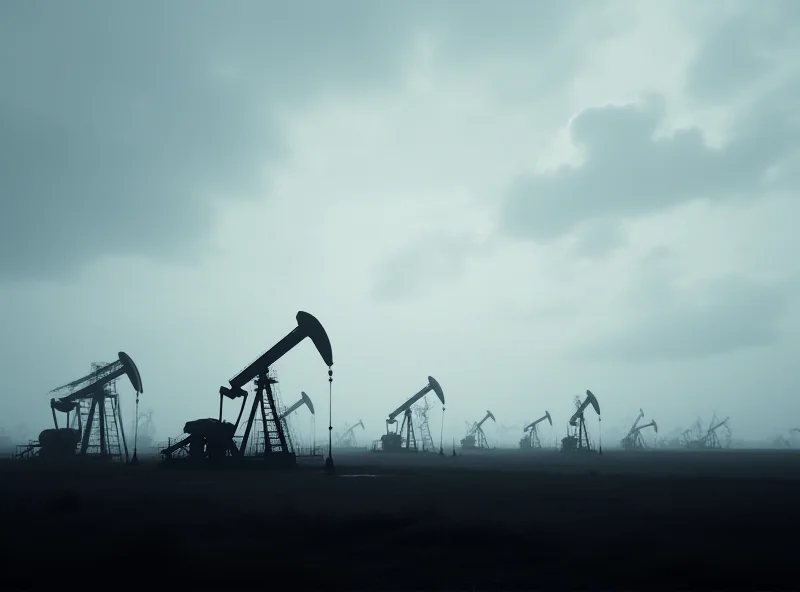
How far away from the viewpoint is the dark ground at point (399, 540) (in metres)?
12.4

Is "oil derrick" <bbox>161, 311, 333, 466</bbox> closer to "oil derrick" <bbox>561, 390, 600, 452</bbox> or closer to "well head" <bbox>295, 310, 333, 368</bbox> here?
"well head" <bbox>295, 310, 333, 368</bbox>

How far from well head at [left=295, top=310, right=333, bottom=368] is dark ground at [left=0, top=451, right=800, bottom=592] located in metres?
20.1

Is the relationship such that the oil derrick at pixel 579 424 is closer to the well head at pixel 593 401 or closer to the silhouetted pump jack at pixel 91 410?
the well head at pixel 593 401

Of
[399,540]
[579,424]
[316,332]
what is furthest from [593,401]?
[399,540]

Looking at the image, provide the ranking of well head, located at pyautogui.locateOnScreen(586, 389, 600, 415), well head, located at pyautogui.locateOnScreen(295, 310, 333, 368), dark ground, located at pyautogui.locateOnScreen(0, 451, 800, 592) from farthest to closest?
well head, located at pyautogui.locateOnScreen(586, 389, 600, 415) → well head, located at pyautogui.locateOnScreen(295, 310, 333, 368) → dark ground, located at pyautogui.locateOnScreen(0, 451, 800, 592)

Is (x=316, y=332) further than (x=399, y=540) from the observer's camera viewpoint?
Yes

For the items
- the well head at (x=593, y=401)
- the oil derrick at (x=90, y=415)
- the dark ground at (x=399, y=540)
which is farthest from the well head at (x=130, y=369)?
the well head at (x=593, y=401)

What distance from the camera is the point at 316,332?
4784 cm

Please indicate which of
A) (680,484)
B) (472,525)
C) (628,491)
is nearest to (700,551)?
(472,525)

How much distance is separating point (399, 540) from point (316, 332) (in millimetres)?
32465

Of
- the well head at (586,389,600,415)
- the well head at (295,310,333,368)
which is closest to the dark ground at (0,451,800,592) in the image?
the well head at (295,310,333,368)

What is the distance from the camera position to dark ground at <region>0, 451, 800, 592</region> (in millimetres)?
12445

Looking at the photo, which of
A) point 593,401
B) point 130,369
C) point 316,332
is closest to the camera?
point 316,332

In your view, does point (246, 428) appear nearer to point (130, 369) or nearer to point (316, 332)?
point (316, 332)
